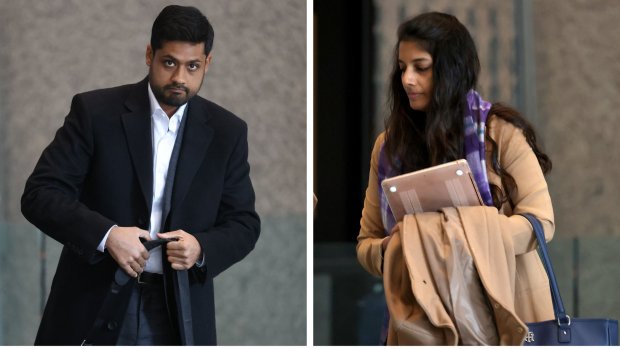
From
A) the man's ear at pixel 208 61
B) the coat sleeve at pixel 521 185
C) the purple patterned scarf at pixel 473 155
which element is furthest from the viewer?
the man's ear at pixel 208 61

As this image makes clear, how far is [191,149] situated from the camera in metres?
4.38

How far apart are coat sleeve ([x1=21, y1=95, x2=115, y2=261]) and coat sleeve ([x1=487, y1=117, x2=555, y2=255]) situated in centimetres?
141

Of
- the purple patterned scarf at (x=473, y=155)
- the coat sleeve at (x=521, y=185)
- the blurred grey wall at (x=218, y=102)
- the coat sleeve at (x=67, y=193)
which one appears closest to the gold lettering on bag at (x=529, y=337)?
the coat sleeve at (x=521, y=185)

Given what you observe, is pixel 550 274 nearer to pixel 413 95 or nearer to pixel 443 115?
pixel 443 115

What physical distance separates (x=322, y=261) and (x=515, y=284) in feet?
5.70

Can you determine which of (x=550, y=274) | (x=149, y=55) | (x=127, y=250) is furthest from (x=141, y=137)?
(x=550, y=274)

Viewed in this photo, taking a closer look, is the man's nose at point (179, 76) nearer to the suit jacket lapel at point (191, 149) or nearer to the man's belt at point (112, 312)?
the suit jacket lapel at point (191, 149)

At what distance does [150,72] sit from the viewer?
4.42 metres

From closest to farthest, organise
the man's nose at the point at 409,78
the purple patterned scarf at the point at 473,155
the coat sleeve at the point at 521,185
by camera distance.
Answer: the coat sleeve at the point at 521,185
the purple patterned scarf at the point at 473,155
the man's nose at the point at 409,78

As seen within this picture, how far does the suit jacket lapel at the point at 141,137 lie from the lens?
4.30 metres

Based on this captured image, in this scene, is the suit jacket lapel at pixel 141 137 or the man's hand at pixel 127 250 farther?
the suit jacket lapel at pixel 141 137

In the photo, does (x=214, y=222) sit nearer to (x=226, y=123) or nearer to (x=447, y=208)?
(x=226, y=123)

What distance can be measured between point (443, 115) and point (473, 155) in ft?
0.57

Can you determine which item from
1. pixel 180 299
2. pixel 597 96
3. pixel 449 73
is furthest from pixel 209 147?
pixel 597 96
